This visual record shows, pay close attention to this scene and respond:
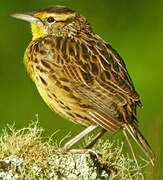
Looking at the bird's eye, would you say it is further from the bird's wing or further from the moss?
the moss

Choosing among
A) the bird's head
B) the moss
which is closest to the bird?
the bird's head

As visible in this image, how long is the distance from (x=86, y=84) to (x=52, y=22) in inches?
38.2

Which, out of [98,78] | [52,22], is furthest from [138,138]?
[52,22]

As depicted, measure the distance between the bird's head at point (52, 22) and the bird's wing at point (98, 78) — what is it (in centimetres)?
33

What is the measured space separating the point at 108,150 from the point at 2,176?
38.1 inches

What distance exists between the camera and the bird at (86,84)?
4.96m

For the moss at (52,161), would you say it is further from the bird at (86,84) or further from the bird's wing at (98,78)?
the bird's wing at (98,78)

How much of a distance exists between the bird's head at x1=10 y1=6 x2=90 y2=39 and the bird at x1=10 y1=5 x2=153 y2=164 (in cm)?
17

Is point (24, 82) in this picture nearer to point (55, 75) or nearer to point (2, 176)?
point (55, 75)

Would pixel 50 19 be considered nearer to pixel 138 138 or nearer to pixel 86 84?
pixel 86 84

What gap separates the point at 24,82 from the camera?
8062mm

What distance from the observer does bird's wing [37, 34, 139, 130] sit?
4980mm

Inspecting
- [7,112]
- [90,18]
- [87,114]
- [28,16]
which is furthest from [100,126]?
[90,18]

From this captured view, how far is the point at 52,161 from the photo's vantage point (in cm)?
396
